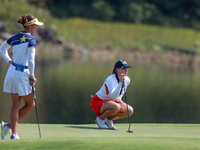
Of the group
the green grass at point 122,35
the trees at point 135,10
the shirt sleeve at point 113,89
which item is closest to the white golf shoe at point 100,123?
the shirt sleeve at point 113,89

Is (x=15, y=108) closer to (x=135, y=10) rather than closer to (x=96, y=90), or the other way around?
(x=96, y=90)

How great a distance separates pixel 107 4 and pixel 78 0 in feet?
9.72

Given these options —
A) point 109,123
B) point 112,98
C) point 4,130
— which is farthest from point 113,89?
point 4,130

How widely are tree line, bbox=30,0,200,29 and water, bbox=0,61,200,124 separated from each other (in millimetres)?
10054

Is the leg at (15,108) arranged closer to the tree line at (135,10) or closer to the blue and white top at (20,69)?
the blue and white top at (20,69)

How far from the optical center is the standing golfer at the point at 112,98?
7.35 m

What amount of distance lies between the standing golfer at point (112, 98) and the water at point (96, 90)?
335 inches

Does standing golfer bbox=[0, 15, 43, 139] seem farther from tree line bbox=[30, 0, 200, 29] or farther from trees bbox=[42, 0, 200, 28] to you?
trees bbox=[42, 0, 200, 28]

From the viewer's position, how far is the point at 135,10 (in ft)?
155

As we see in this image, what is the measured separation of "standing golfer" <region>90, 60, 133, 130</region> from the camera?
7.35 m

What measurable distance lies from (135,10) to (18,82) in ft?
137

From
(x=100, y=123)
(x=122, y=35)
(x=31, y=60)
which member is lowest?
(x=100, y=123)

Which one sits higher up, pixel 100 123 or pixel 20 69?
pixel 20 69

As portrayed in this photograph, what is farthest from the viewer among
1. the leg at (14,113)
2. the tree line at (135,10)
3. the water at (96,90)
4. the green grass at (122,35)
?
the tree line at (135,10)
